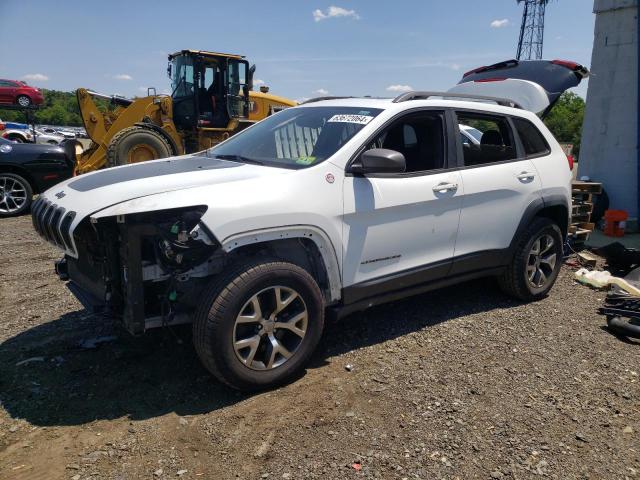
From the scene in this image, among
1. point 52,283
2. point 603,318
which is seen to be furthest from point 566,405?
point 52,283

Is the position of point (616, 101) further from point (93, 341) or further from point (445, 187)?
point (93, 341)

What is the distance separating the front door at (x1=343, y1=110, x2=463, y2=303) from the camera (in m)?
3.51

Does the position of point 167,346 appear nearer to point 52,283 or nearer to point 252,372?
point 252,372

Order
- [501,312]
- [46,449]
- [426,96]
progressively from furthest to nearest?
1. [501,312]
2. [426,96]
3. [46,449]

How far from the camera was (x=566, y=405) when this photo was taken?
3.21 meters

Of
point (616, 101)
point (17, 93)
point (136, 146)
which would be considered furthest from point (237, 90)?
point (17, 93)

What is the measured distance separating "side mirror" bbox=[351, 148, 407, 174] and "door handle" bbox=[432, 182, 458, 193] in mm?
588

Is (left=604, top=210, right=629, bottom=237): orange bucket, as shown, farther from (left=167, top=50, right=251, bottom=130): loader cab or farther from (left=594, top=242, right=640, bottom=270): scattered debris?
(left=167, top=50, right=251, bottom=130): loader cab

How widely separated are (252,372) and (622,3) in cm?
955

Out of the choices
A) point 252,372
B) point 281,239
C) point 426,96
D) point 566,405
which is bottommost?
point 566,405

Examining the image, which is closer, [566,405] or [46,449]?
[46,449]

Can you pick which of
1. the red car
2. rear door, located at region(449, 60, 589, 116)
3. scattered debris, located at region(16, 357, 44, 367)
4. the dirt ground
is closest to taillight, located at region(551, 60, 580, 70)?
rear door, located at region(449, 60, 589, 116)

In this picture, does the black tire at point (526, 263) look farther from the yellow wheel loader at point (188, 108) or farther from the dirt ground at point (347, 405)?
the yellow wheel loader at point (188, 108)

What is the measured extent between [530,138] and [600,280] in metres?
1.90
